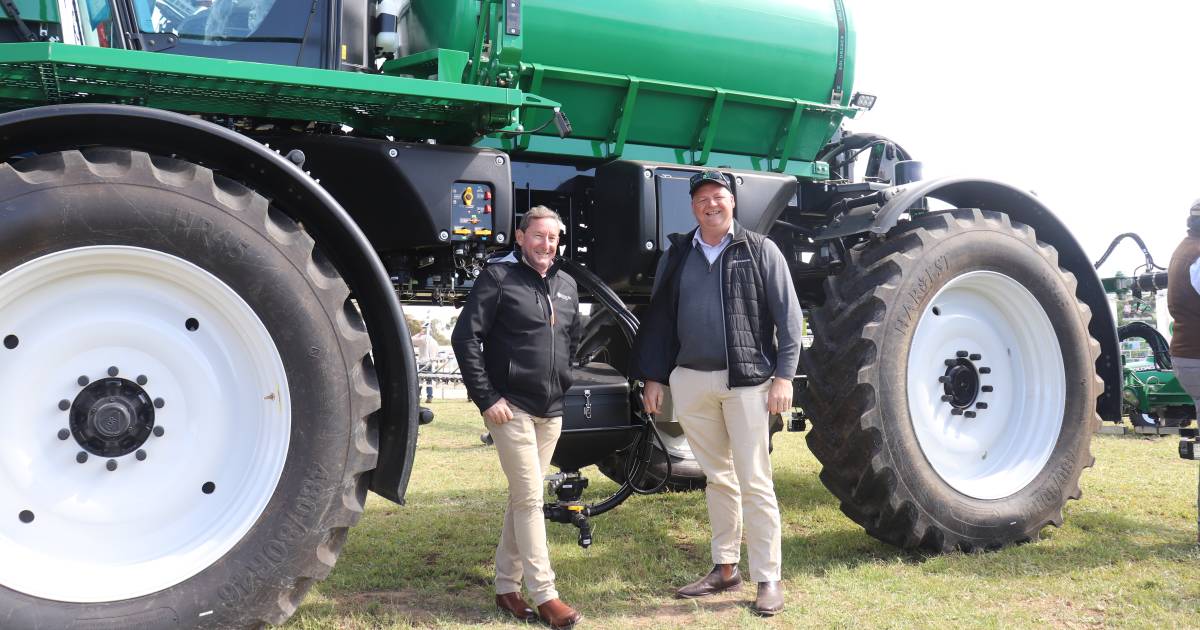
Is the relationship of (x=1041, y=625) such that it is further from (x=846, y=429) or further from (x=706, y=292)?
(x=706, y=292)

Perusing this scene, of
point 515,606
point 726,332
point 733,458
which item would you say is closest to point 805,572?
point 733,458

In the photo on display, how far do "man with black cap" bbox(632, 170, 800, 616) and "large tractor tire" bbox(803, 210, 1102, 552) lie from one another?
0.58 meters

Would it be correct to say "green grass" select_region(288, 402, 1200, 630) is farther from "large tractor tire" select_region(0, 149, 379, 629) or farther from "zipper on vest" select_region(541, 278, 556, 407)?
"zipper on vest" select_region(541, 278, 556, 407)

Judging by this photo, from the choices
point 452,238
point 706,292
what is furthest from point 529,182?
point 706,292

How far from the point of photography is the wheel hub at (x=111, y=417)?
9.76 feet

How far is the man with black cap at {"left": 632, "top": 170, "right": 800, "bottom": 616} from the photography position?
3.82 meters

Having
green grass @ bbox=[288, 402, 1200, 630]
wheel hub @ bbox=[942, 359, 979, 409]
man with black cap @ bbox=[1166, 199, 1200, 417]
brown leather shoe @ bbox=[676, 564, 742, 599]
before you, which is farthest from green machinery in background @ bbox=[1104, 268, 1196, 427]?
brown leather shoe @ bbox=[676, 564, 742, 599]

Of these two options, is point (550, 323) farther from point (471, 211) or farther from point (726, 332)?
point (726, 332)

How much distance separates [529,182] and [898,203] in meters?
1.94

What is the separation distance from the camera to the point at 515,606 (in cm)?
369

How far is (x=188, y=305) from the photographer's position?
10.3 feet

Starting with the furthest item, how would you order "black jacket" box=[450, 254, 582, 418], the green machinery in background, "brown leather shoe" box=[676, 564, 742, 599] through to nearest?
1. the green machinery in background
2. "brown leather shoe" box=[676, 564, 742, 599]
3. "black jacket" box=[450, 254, 582, 418]

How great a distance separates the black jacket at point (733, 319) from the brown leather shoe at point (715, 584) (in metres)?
0.87

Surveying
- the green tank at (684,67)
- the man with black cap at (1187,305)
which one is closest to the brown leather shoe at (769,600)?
the green tank at (684,67)
